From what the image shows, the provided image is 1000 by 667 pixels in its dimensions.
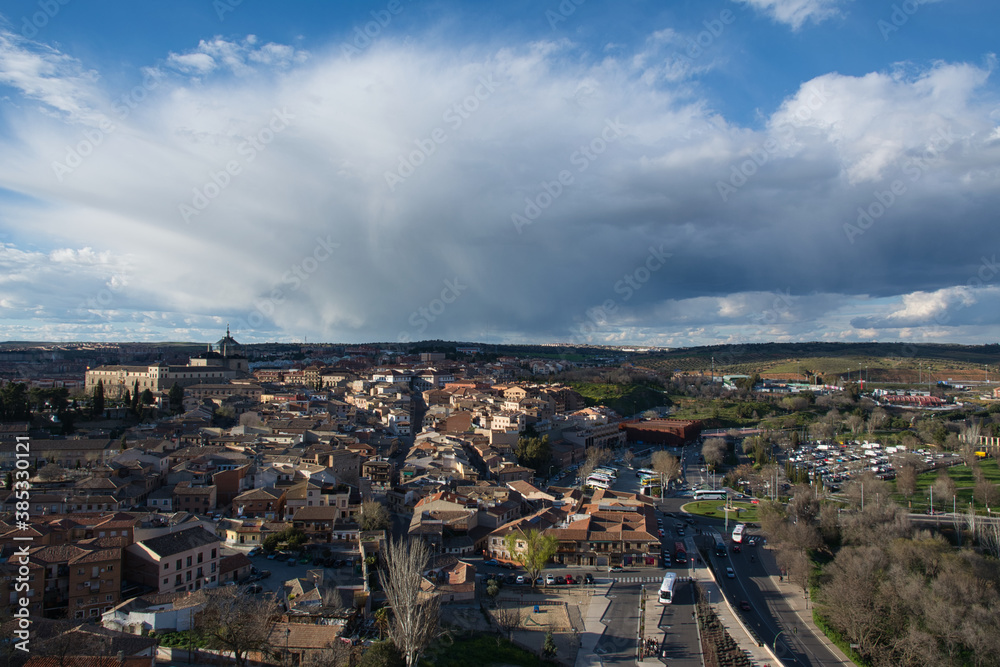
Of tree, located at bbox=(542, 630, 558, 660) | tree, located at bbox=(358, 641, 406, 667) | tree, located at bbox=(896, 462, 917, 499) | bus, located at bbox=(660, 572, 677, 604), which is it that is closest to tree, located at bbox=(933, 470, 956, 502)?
tree, located at bbox=(896, 462, 917, 499)

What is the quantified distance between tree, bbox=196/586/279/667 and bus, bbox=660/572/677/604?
35.9 ft

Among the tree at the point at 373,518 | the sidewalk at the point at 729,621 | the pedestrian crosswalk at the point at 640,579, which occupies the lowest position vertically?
the sidewalk at the point at 729,621

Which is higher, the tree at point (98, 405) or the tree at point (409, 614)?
the tree at point (98, 405)

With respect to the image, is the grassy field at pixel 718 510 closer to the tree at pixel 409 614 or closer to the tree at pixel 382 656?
the tree at pixel 409 614

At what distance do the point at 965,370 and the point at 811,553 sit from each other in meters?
89.0

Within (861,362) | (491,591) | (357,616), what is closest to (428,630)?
(357,616)

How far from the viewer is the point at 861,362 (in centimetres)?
10106

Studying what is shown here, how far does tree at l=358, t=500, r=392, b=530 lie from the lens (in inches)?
898

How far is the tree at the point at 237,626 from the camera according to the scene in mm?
12453

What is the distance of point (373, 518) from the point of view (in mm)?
22938

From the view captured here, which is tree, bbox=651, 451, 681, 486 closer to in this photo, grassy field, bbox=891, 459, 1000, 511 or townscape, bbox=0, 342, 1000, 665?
townscape, bbox=0, 342, 1000, 665

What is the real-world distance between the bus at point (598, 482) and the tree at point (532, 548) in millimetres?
11683

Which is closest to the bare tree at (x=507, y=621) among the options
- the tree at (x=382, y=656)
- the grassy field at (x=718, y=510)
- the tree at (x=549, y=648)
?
the tree at (x=549, y=648)

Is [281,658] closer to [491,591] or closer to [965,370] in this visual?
[491,591]
